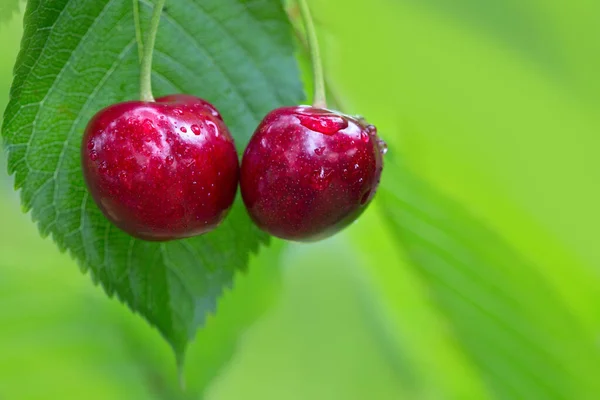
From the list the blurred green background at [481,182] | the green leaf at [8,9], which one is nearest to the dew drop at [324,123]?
the blurred green background at [481,182]

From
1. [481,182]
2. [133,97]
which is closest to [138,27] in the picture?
[133,97]

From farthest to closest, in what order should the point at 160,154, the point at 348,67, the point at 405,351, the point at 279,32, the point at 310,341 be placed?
the point at 310,341
the point at 405,351
the point at 348,67
the point at 279,32
the point at 160,154

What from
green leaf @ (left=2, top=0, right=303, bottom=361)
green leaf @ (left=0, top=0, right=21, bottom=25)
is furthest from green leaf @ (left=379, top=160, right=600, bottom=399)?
green leaf @ (left=0, top=0, right=21, bottom=25)

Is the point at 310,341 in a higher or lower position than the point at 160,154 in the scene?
lower

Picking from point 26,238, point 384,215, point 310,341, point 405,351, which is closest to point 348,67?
point 384,215

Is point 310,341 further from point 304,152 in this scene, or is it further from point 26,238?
point 304,152

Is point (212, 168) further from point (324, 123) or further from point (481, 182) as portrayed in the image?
point (481, 182)

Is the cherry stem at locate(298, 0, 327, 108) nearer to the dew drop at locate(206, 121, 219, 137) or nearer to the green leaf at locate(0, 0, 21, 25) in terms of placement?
the dew drop at locate(206, 121, 219, 137)
